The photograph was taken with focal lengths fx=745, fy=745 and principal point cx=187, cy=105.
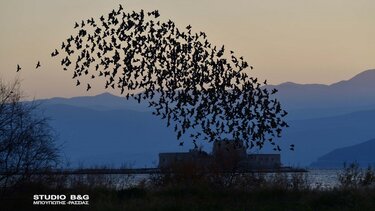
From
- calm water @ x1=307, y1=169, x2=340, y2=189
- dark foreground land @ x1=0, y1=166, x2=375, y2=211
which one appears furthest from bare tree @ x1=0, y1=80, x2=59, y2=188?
calm water @ x1=307, y1=169, x2=340, y2=189

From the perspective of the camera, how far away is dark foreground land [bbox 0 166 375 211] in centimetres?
1930

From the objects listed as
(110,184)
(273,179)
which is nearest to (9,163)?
(110,184)

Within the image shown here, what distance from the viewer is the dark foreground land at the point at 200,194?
63.3 ft

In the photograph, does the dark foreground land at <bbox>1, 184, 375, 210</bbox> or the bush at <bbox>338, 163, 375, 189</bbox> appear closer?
the dark foreground land at <bbox>1, 184, 375, 210</bbox>

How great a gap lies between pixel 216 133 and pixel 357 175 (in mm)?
15087

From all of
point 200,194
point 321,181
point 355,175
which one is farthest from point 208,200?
point 321,181

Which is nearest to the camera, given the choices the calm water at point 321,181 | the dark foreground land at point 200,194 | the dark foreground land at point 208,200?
the dark foreground land at point 208,200

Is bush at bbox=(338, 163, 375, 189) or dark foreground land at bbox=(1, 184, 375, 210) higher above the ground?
bush at bbox=(338, 163, 375, 189)

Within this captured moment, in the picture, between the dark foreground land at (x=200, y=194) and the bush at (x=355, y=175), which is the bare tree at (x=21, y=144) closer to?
the dark foreground land at (x=200, y=194)

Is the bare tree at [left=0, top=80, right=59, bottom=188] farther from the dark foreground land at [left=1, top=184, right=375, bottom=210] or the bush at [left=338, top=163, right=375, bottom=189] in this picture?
the bush at [left=338, top=163, right=375, bottom=189]

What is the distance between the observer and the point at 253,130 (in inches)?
552

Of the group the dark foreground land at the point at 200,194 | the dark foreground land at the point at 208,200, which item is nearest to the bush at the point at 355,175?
the dark foreground land at the point at 200,194

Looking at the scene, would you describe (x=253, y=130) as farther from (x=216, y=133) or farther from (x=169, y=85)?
(x=169, y=85)

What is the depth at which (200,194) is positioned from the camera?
23188 mm
